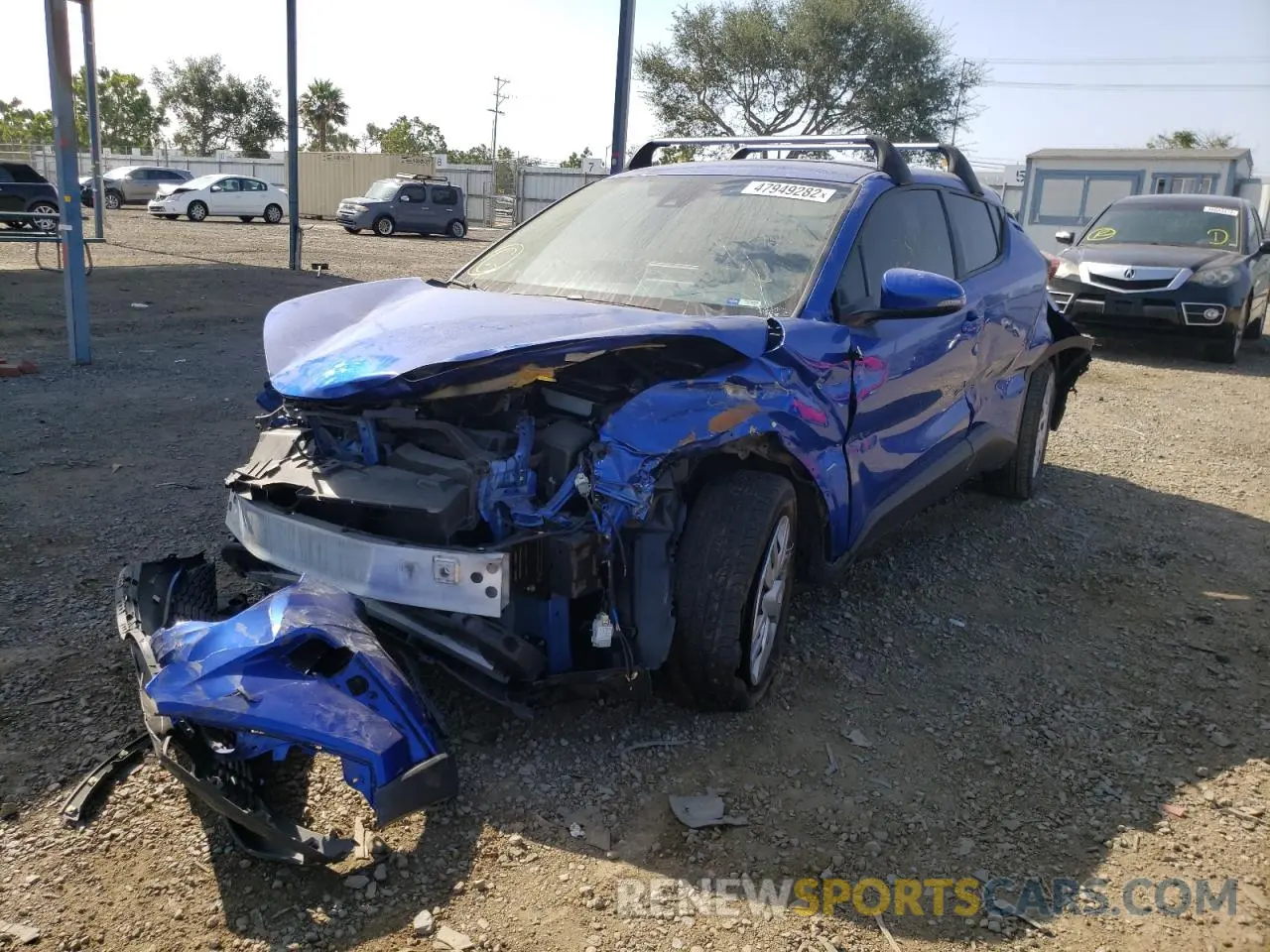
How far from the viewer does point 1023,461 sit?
5.54 meters

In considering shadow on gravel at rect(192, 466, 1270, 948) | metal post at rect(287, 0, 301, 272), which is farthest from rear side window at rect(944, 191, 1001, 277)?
metal post at rect(287, 0, 301, 272)

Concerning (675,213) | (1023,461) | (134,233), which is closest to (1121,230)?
(1023,461)

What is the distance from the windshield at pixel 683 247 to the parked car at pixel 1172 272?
778cm

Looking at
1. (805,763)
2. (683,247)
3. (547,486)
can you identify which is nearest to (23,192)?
(683,247)

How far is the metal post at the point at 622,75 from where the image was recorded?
10.8m

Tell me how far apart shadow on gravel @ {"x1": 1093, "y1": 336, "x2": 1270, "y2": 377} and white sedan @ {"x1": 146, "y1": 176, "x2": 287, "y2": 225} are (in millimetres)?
26590

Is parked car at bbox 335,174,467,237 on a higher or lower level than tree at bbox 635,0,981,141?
lower

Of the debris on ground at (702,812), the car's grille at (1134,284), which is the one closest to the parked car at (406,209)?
the car's grille at (1134,284)

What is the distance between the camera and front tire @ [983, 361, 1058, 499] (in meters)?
5.50

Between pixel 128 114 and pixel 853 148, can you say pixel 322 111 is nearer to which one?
pixel 128 114

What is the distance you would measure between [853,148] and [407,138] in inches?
2905

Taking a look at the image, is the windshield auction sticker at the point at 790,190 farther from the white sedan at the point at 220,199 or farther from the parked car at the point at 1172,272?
the white sedan at the point at 220,199

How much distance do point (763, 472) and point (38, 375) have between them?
23.0ft

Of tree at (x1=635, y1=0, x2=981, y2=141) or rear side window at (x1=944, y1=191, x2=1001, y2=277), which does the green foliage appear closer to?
tree at (x1=635, y1=0, x2=981, y2=141)
